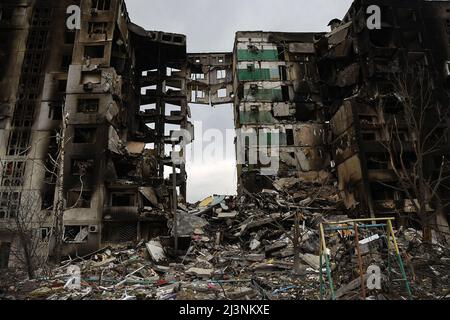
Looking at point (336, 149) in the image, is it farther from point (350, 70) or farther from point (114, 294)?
→ point (114, 294)

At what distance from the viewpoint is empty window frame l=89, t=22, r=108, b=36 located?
25.5m

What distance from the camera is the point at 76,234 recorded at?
20.0 meters

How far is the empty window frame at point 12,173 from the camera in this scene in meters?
21.7

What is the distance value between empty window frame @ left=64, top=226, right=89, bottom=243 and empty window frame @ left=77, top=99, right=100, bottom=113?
8.45m

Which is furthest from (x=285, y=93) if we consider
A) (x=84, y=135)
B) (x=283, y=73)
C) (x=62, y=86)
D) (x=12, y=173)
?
(x=12, y=173)

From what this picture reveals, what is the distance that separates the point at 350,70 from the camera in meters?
27.8

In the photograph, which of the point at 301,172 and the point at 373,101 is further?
the point at 301,172

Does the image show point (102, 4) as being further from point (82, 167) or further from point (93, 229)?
point (93, 229)

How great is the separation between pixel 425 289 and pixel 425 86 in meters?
23.3

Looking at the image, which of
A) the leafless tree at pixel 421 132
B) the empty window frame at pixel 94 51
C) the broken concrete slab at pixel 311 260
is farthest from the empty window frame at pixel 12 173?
the leafless tree at pixel 421 132

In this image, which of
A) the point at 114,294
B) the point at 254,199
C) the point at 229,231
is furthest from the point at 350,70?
the point at 114,294

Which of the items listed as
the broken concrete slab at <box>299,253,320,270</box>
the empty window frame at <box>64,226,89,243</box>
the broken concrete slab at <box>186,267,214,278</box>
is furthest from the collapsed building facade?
the broken concrete slab at <box>299,253,320,270</box>

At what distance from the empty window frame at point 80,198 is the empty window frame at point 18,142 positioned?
529cm

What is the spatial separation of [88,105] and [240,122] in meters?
14.2
